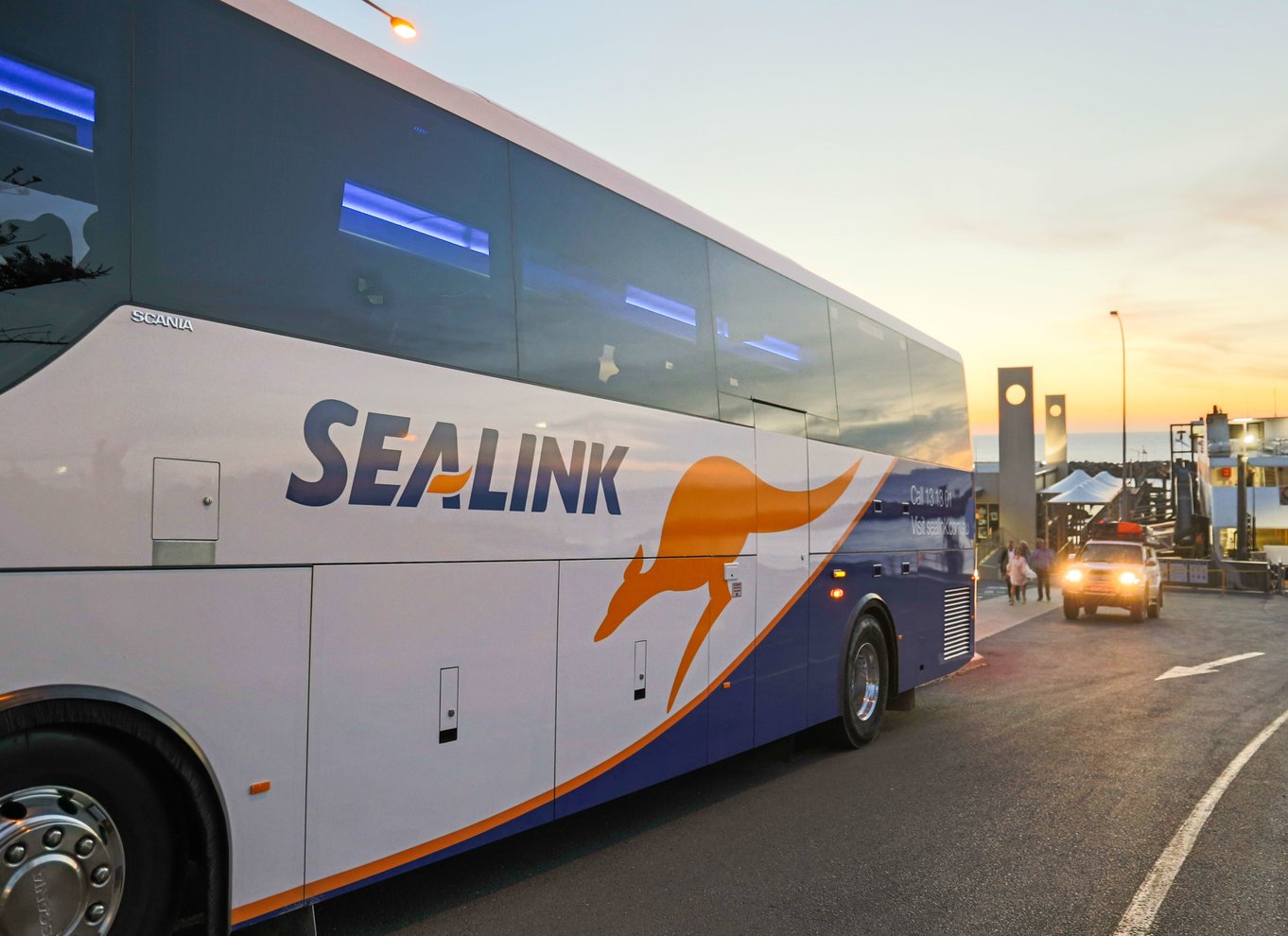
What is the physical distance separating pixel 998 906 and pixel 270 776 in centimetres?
356

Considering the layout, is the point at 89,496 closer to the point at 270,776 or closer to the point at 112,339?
the point at 112,339

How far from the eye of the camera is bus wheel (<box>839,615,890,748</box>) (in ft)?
27.3

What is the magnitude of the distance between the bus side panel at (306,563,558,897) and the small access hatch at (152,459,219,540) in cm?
54

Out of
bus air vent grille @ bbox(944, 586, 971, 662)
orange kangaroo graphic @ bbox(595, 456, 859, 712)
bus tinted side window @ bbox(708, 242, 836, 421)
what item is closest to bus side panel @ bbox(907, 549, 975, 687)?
bus air vent grille @ bbox(944, 586, 971, 662)

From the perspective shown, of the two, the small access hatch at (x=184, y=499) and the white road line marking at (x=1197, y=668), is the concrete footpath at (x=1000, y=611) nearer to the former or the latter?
the white road line marking at (x=1197, y=668)

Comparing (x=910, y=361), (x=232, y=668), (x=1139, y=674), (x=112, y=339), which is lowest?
A: (x=1139, y=674)

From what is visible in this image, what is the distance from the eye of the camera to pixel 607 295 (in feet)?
18.1

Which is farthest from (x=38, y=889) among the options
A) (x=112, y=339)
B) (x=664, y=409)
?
(x=664, y=409)

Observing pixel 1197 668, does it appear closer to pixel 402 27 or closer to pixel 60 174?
pixel 402 27

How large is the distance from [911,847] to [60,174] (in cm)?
542

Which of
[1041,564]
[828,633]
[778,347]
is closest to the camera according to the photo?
[778,347]

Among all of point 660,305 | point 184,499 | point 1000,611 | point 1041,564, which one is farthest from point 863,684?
point 1041,564

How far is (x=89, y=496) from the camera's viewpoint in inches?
120

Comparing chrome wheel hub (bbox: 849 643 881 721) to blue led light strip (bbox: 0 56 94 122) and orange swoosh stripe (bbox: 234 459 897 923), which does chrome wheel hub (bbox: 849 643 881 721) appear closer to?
orange swoosh stripe (bbox: 234 459 897 923)
